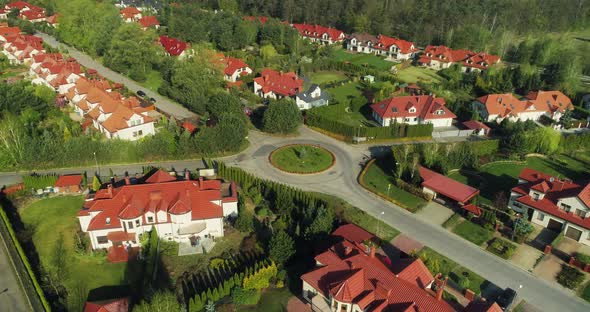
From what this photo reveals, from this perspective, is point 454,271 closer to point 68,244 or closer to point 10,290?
point 68,244

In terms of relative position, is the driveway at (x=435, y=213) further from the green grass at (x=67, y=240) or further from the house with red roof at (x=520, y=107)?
the green grass at (x=67, y=240)

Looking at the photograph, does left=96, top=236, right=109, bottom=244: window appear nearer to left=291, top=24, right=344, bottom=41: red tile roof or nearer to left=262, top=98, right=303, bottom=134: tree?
left=262, top=98, right=303, bottom=134: tree

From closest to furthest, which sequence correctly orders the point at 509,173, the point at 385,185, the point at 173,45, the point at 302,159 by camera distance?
the point at 385,185 < the point at 509,173 < the point at 302,159 < the point at 173,45

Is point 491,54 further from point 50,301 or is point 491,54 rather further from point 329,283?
point 50,301

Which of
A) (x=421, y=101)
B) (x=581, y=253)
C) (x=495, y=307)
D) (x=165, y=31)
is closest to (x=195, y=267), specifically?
(x=495, y=307)

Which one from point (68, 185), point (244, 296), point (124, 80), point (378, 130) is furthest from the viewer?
point (124, 80)

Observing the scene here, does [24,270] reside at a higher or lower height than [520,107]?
lower

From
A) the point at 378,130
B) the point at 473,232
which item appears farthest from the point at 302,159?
the point at 473,232

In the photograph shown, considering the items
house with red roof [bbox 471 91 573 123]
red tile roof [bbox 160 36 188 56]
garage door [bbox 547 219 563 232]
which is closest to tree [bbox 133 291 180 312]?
garage door [bbox 547 219 563 232]
